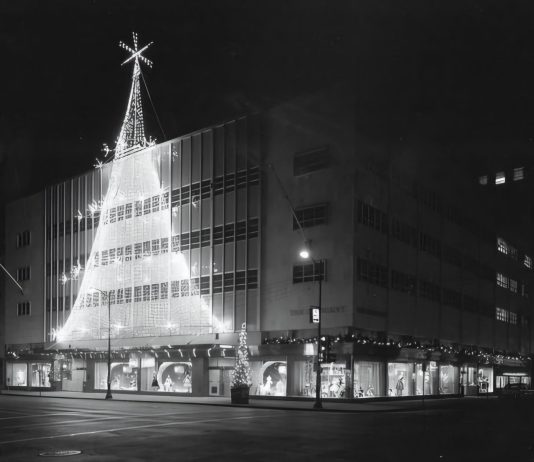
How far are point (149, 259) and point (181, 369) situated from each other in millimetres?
10538

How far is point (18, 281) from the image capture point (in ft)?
266

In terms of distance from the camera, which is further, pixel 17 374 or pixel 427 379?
pixel 17 374

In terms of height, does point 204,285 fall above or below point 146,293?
above

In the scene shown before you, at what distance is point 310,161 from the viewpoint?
171ft

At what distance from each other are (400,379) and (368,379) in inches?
213

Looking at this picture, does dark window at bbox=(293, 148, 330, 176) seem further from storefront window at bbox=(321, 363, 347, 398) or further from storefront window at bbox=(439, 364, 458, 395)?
storefront window at bbox=(439, 364, 458, 395)

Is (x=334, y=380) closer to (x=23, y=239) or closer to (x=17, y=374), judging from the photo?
(x=17, y=374)

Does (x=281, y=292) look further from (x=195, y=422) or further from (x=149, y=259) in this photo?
(x=195, y=422)

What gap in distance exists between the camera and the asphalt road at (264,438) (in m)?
17.6

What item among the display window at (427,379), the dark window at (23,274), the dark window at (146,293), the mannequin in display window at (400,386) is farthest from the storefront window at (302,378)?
the dark window at (23,274)

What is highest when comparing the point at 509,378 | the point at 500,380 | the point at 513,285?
the point at 513,285

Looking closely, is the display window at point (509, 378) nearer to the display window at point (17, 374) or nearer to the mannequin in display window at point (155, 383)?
the mannequin in display window at point (155, 383)

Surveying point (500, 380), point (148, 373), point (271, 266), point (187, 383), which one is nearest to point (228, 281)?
point (271, 266)

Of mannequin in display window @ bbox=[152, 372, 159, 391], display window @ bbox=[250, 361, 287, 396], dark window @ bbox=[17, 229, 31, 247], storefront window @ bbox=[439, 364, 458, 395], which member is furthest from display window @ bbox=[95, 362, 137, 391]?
storefront window @ bbox=[439, 364, 458, 395]
